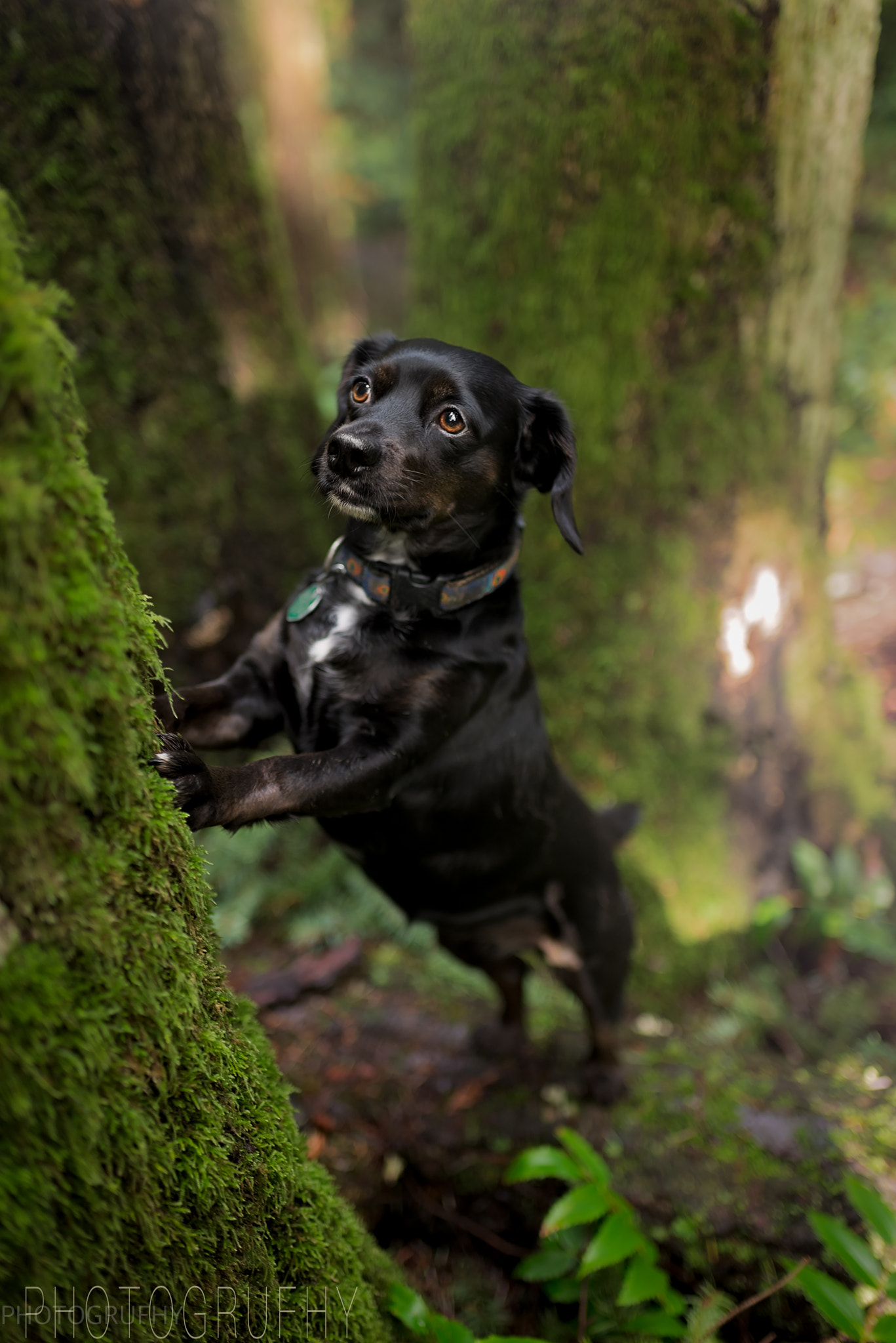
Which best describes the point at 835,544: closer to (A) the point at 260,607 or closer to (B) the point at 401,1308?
(A) the point at 260,607

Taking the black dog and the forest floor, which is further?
the forest floor

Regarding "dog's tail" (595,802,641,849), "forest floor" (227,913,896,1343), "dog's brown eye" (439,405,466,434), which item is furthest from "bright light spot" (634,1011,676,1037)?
"dog's brown eye" (439,405,466,434)

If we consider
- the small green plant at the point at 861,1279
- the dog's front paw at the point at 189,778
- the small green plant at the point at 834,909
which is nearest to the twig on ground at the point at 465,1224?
the small green plant at the point at 861,1279

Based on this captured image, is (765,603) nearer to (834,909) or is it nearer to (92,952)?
(834,909)

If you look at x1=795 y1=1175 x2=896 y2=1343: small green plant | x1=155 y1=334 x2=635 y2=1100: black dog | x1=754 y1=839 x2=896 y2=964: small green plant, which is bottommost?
x1=754 y1=839 x2=896 y2=964: small green plant

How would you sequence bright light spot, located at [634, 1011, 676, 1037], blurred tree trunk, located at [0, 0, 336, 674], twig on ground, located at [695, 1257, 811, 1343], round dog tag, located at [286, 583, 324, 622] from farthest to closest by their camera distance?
1. bright light spot, located at [634, 1011, 676, 1037]
2. blurred tree trunk, located at [0, 0, 336, 674]
3. round dog tag, located at [286, 583, 324, 622]
4. twig on ground, located at [695, 1257, 811, 1343]

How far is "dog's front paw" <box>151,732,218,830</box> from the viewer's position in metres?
1.62

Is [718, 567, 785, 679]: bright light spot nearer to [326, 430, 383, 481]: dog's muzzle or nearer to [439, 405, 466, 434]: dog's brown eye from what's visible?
[439, 405, 466, 434]: dog's brown eye

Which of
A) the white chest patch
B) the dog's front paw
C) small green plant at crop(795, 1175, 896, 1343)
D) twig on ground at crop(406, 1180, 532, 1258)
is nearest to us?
the dog's front paw

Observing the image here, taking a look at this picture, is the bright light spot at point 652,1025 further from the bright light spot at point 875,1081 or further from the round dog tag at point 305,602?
the round dog tag at point 305,602

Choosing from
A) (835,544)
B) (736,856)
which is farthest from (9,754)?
(835,544)

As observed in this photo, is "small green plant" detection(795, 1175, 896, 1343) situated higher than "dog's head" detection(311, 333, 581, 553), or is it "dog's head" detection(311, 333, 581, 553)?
"dog's head" detection(311, 333, 581, 553)

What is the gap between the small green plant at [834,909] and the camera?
4203 mm

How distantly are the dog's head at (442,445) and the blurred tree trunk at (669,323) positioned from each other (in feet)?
4.29
